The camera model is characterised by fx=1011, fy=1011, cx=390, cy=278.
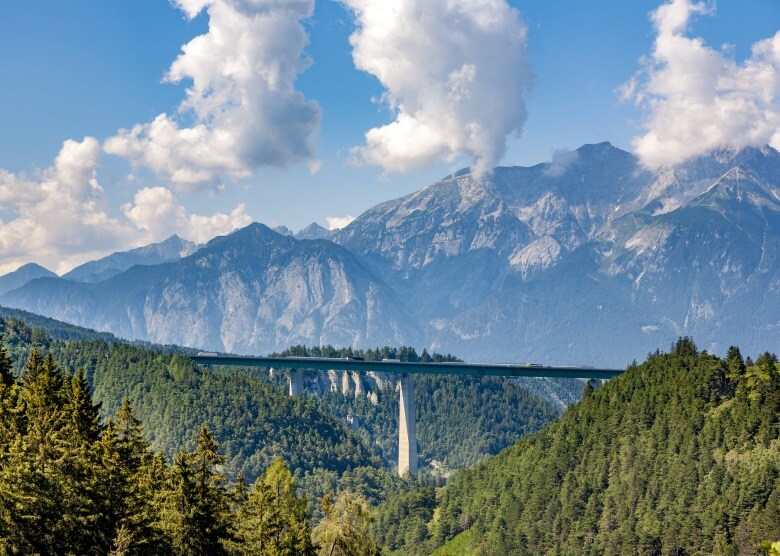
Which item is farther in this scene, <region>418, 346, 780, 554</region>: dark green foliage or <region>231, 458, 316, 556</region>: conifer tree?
<region>418, 346, 780, 554</region>: dark green foliage

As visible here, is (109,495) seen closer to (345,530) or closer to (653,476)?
(345,530)

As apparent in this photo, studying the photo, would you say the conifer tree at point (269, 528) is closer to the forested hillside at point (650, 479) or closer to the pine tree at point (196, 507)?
the pine tree at point (196, 507)

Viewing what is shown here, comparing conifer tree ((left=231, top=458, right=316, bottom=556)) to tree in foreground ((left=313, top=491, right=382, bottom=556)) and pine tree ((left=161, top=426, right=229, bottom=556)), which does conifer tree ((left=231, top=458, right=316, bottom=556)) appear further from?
tree in foreground ((left=313, top=491, right=382, bottom=556))

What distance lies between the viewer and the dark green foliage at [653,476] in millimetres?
141125

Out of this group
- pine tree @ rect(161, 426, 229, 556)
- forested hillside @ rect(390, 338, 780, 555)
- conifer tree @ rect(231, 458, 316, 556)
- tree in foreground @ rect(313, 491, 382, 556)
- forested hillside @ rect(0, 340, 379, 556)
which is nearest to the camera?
tree in foreground @ rect(313, 491, 382, 556)

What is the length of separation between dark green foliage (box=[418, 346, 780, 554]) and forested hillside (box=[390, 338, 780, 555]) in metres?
0.20

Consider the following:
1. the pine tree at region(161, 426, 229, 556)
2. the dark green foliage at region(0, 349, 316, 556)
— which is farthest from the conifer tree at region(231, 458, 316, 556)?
the pine tree at region(161, 426, 229, 556)

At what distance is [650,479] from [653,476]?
697 mm

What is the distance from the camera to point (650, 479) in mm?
161750

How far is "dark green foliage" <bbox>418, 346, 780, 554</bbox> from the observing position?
14112cm

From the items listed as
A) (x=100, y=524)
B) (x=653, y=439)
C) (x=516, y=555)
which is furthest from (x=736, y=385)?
(x=100, y=524)

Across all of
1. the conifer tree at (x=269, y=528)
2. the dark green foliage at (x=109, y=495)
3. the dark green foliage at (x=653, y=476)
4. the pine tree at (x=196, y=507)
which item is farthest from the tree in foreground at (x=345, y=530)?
the dark green foliage at (x=653, y=476)

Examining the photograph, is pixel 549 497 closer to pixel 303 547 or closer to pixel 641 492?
pixel 641 492

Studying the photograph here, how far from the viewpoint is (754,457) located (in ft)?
478
